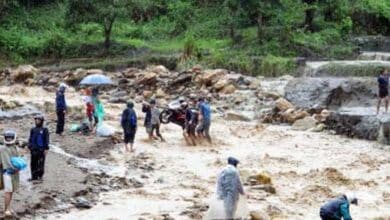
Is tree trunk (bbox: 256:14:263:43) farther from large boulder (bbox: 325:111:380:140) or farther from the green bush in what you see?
large boulder (bbox: 325:111:380:140)

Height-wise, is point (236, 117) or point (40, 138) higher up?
point (40, 138)

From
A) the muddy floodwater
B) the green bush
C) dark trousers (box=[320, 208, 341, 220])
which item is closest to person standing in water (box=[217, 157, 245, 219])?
dark trousers (box=[320, 208, 341, 220])

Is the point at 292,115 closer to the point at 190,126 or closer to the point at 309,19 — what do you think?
the point at 190,126

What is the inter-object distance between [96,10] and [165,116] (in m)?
17.5

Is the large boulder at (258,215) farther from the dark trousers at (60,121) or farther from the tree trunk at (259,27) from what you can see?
the tree trunk at (259,27)

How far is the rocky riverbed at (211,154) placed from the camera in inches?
586

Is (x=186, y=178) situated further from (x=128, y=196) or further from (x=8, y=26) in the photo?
(x=8, y=26)

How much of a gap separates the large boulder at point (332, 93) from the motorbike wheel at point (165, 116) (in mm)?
7242

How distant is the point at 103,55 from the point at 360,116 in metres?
20.5

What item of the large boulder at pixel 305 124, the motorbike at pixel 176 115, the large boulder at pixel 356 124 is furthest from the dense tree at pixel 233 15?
the motorbike at pixel 176 115

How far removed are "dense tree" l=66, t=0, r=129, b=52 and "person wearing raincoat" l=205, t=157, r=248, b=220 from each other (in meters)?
28.4

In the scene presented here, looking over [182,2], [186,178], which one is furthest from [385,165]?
[182,2]

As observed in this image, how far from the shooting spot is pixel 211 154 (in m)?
20.9

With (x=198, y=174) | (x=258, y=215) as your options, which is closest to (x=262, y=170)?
(x=198, y=174)
